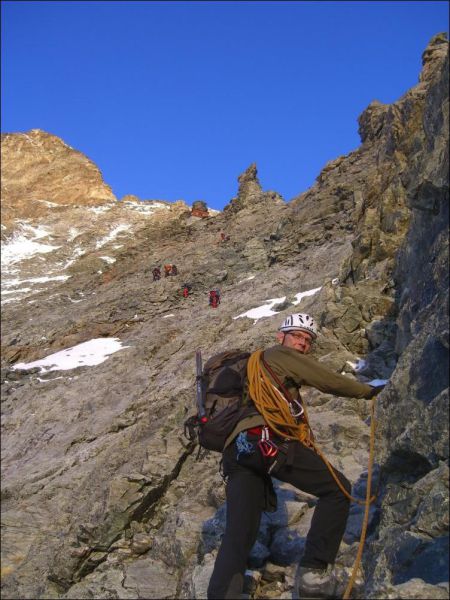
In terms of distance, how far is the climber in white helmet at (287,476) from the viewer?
4.79 m

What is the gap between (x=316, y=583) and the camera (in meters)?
4.82

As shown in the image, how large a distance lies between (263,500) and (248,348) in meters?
11.6

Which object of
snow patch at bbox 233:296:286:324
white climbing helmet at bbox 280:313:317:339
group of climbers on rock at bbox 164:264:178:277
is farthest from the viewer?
group of climbers on rock at bbox 164:264:178:277

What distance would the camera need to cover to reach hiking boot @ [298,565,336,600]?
189 inches

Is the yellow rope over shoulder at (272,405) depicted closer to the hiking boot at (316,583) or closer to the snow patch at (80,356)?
the hiking boot at (316,583)

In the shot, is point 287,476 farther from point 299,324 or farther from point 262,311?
point 262,311

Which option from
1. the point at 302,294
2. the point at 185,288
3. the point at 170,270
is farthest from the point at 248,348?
the point at 170,270

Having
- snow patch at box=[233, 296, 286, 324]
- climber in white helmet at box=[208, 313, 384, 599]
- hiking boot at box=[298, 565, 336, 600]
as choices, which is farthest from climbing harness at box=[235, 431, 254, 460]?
snow patch at box=[233, 296, 286, 324]

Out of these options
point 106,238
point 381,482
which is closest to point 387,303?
point 381,482

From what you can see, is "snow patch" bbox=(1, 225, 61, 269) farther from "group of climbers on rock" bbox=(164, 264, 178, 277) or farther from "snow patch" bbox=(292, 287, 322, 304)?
"snow patch" bbox=(292, 287, 322, 304)

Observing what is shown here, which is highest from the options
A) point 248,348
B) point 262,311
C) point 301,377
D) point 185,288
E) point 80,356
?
point 185,288

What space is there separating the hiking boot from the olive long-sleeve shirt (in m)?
1.32

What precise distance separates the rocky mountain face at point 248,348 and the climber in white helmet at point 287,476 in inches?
14.1

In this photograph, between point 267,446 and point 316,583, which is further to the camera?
point 267,446
